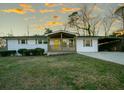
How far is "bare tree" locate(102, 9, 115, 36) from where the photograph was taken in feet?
134

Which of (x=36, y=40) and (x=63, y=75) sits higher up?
(x=36, y=40)

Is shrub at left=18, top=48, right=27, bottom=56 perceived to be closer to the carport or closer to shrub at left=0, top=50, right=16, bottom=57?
shrub at left=0, top=50, right=16, bottom=57

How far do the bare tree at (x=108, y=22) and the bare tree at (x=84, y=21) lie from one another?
1.56 m

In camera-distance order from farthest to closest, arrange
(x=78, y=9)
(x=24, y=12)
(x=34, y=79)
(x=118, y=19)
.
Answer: (x=78, y=9) → (x=118, y=19) → (x=24, y=12) → (x=34, y=79)

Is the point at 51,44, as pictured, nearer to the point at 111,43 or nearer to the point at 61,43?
the point at 61,43

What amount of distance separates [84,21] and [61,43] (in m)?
17.9

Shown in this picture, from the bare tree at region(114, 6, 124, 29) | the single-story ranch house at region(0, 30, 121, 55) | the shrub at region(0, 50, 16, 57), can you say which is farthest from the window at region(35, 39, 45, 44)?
the bare tree at region(114, 6, 124, 29)

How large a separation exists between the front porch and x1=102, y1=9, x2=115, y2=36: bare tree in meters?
16.5

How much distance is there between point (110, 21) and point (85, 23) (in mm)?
5476

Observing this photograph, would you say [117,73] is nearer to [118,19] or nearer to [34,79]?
[34,79]

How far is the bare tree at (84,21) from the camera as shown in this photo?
41.7 m

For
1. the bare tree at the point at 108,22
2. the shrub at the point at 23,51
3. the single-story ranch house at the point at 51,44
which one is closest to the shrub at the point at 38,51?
the shrub at the point at 23,51

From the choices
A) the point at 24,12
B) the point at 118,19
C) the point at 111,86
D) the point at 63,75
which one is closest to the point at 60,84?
the point at 63,75

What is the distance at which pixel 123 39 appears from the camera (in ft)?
96.2
